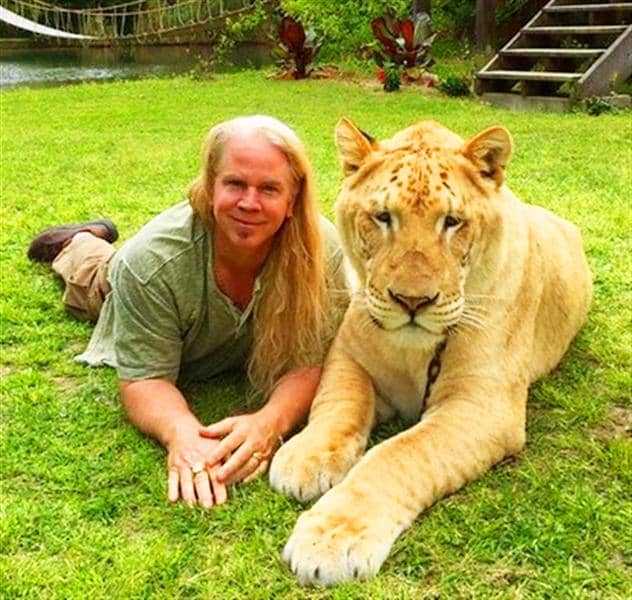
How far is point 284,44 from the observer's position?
49.9ft

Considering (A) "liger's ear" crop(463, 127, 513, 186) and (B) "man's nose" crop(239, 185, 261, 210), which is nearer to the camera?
(A) "liger's ear" crop(463, 127, 513, 186)

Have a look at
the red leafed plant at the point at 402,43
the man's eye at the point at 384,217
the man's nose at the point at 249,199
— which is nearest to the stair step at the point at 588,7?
the red leafed plant at the point at 402,43

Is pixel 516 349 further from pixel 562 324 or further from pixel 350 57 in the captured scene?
pixel 350 57

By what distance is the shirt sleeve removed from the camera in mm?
3197

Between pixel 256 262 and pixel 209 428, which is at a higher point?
pixel 256 262

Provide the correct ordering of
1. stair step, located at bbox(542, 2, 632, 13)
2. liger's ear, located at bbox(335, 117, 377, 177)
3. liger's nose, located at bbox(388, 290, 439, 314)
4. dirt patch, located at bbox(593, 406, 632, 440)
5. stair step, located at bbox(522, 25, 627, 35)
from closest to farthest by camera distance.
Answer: liger's nose, located at bbox(388, 290, 439, 314) < liger's ear, located at bbox(335, 117, 377, 177) < dirt patch, located at bbox(593, 406, 632, 440) < stair step, located at bbox(522, 25, 627, 35) < stair step, located at bbox(542, 2, 632, 13)

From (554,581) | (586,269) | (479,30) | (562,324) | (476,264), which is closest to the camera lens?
(554,581)

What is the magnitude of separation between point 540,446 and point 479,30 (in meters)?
11.5

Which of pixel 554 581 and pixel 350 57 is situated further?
pixel 350 57

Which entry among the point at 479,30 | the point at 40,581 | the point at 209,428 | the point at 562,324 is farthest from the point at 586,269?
the point at 479,30

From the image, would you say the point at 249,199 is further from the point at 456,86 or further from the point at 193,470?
the point at 456,86

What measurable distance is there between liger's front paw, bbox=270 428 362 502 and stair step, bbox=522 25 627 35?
9.22m

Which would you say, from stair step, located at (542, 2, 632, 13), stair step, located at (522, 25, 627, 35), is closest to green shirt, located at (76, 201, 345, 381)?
stair step, located at (522, 25, 627, 35)

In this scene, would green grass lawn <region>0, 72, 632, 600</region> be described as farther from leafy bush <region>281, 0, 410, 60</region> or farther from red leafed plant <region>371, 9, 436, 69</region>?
leafy bush <region>281, 0, 410, 60</region>
